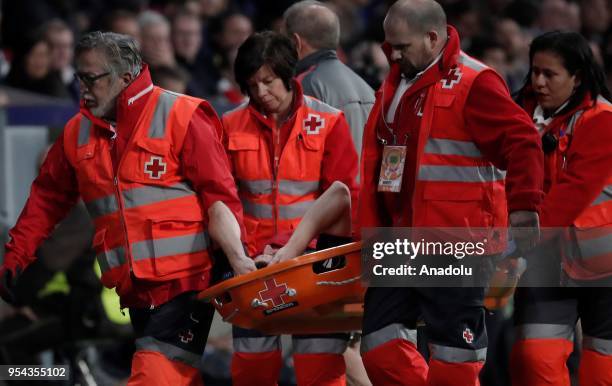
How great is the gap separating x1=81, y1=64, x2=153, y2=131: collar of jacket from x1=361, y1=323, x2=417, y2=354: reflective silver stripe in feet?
4.61

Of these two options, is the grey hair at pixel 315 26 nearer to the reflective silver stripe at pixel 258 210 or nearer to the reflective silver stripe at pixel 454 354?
the reflective silver stripe at pixel 258 210

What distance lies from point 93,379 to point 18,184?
1.54 meters

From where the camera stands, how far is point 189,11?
13656 millimetres

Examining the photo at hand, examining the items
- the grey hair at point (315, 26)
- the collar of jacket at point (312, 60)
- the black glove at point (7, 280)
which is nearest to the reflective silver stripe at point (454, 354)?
the black glove at point (7, 280)

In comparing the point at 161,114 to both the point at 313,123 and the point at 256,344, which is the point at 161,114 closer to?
the point at 313,123

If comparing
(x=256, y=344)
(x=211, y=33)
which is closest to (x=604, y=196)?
(x=256, y=344)

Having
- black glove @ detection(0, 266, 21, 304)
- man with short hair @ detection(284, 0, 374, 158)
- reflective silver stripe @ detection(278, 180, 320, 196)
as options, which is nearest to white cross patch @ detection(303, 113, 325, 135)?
reflective silver stripe @ detection(278, 180, 320, 196)

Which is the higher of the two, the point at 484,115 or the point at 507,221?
the point at 484,115

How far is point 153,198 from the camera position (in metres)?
6.63

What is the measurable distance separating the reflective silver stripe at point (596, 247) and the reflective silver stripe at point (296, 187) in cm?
133

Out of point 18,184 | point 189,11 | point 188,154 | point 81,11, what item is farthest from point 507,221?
point 81,11

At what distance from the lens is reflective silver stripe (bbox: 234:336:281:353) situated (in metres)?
7.38

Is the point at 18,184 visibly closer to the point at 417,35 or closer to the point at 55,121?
the point at 55,121

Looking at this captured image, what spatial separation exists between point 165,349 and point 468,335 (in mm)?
1349
